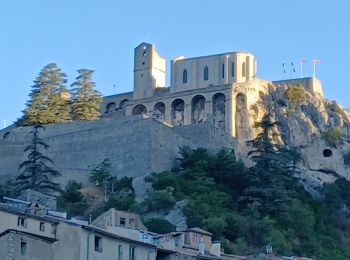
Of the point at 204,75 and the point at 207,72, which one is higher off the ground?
the point at 207,72

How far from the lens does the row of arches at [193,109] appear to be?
9969 cm

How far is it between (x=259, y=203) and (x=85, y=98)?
24.3m

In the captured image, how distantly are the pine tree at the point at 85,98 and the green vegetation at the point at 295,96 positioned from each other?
46.2 ft

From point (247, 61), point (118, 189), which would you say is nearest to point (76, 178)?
point (118, 189)

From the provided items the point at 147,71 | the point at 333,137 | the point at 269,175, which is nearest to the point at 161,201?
the point at 269,175

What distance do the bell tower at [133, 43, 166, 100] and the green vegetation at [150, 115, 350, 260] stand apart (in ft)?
45.5

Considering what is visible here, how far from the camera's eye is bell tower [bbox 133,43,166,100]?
346ft

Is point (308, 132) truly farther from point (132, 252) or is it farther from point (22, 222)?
point (22, 222)

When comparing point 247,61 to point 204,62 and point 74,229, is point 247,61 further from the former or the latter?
point 74,229

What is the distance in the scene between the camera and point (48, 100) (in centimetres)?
10269

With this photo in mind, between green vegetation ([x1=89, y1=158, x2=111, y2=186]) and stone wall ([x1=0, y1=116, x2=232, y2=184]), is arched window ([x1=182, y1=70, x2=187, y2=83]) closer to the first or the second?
stone wall ([x1=0, y1=116, x2=232, y2=184])

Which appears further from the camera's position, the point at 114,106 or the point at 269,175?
the point at 114,106

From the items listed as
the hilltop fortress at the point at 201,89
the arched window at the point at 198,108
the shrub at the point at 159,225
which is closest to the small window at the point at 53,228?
the shrub at the point at 159,225

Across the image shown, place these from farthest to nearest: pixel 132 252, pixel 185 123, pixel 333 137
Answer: pixel 333 137 → pixel 185 123 → pixel 132 252
